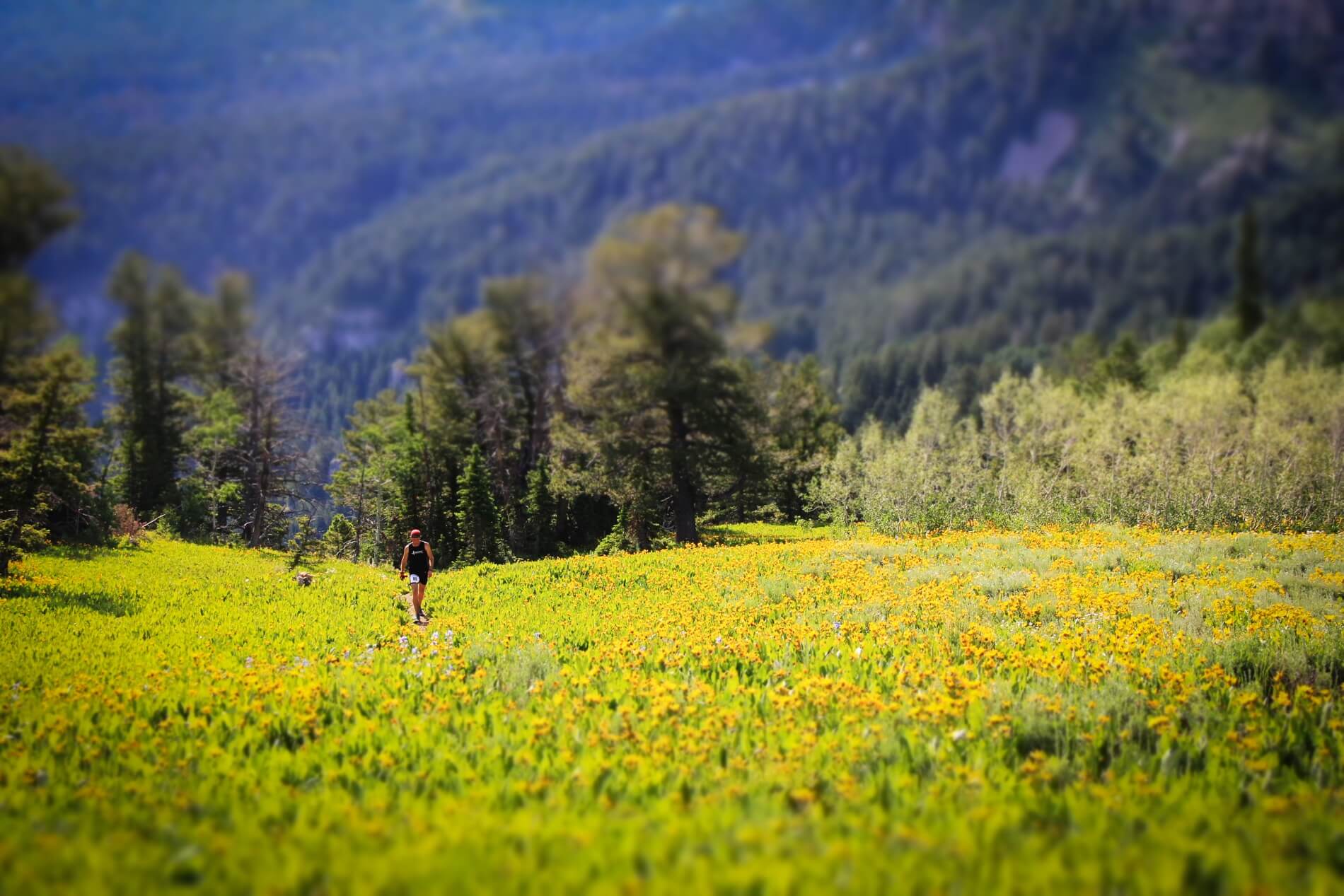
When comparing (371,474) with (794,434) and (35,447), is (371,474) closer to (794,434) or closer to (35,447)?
(794,434)

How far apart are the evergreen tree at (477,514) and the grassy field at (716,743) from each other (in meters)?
20.5

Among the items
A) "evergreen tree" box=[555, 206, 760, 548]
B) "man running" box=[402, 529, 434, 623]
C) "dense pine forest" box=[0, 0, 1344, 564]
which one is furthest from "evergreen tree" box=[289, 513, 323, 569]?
"man running" box=[402, 529, 434, 623]

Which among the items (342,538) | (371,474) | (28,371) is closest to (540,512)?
(371,474)

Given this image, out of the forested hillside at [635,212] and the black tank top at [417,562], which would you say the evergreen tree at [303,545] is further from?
the black tank top at [417,562]

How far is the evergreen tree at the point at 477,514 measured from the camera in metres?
31.2

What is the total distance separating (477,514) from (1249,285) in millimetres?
78292

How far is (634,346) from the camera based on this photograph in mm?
20469

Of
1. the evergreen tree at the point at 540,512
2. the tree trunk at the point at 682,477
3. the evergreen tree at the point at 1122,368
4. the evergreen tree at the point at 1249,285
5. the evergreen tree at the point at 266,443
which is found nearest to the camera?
the tree trunk at the point at 682,477

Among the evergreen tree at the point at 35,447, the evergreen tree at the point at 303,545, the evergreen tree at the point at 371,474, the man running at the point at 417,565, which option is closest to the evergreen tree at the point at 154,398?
the evergreen tree at the point at 35,447

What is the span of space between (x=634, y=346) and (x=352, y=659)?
1414cm

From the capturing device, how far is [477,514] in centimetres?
3142

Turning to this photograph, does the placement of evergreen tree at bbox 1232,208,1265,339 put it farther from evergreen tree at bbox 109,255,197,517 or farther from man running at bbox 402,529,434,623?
Answer: evergreen tree at bbox 109,255,197,517

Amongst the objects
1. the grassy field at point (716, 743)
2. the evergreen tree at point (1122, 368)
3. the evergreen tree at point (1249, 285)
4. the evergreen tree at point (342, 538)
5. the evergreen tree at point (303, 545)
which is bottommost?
the evergreen tree at point (342, 538)

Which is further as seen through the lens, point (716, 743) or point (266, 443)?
point (266, 443)
